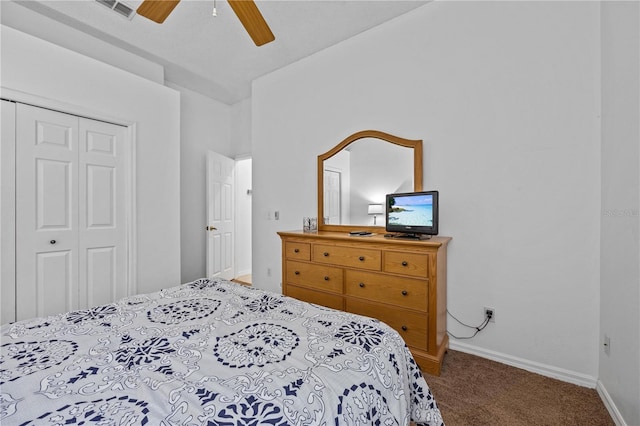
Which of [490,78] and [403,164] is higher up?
[490,78]

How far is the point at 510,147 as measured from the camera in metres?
2.18

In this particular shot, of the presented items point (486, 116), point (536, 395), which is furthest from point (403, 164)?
point (536, 395)

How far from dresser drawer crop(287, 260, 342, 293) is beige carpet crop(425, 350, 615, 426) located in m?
0.98

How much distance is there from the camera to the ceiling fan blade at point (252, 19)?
1.85 meters

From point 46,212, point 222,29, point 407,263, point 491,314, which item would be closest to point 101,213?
point 46,212

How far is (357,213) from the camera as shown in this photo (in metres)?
2.88

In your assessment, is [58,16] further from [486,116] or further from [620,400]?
[620,400]

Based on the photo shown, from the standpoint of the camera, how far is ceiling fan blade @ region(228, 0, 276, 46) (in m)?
1.85

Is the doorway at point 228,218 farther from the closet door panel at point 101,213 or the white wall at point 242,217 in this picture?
the closet door panel at point 101,213

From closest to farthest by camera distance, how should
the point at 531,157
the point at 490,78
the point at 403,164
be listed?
the point at 531,157 → the point at 490,78 → the point at 403,164

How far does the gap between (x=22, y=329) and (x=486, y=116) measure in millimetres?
3100

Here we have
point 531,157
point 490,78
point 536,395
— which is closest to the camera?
point 536,395

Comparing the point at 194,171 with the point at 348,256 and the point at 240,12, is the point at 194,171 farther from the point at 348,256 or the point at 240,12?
the point at 348,256

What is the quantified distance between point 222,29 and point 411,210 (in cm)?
254
